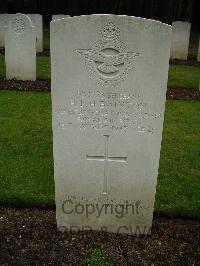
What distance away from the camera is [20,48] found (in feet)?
31.1

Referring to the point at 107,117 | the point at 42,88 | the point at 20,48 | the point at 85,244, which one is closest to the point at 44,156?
the point at 85,244

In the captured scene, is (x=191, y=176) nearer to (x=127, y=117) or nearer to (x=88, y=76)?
(x=127, y=117)

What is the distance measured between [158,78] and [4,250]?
2.05 meters

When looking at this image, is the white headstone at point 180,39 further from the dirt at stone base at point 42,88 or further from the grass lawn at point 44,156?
the grass lawn at point 44,156

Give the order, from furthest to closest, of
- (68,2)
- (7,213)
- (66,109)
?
(68,2) < (7,213) < (66,109)

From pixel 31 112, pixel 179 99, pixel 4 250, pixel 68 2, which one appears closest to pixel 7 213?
pixel 4 250

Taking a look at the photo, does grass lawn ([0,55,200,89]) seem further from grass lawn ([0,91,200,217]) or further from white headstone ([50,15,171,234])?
white headstone ([50,15,171,234])

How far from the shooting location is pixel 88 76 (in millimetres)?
3328

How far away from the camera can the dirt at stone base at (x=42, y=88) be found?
9.32 m

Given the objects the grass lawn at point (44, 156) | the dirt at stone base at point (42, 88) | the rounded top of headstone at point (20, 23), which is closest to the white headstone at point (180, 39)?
the dirt at stone base at point (42, 88)

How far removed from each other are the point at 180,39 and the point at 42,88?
7.24 meters

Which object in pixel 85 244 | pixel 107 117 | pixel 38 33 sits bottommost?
pixel 38 33

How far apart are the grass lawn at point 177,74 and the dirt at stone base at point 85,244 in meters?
6.75

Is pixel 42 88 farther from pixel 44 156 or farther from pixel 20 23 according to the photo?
pixel 44 156
